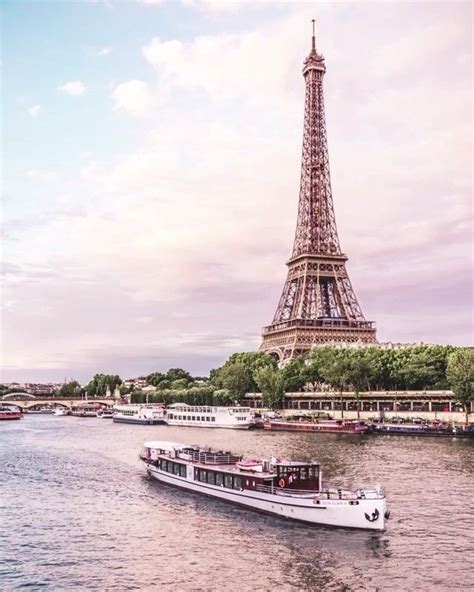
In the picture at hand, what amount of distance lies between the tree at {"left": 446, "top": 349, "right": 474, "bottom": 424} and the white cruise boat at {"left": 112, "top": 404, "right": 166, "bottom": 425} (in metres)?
61.5

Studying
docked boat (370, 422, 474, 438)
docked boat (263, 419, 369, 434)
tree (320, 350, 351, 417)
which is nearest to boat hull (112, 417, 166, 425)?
docked boat (263, 419, 369, 434)

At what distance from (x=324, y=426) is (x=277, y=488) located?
60.9m

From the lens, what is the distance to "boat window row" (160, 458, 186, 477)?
55772 millimetres

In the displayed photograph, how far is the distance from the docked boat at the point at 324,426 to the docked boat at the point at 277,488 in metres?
47.0

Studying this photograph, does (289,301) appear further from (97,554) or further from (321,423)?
(97,554)

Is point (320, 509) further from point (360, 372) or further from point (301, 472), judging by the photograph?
point (360, 372)

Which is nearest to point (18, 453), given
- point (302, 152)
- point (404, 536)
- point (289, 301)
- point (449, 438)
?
point (449, 438)

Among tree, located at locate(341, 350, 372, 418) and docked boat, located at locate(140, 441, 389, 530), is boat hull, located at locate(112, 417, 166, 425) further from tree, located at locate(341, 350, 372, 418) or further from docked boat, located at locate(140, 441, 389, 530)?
docked boat, located at locate(140, 441, 389, 530)

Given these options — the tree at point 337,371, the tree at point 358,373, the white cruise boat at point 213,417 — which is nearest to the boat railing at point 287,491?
the tree at point 358,373

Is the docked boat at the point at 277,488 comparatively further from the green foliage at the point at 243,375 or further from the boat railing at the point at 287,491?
the green foliage at the point at 243,375

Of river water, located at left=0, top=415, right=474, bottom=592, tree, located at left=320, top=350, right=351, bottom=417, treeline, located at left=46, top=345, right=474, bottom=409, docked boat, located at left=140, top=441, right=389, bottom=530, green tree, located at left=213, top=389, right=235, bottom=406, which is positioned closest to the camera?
river water, located at left=0, top=415, right=474, bottom=592

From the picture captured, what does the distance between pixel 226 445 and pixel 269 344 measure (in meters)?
77.0

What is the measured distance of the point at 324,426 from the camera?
344ft

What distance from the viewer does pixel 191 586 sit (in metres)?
31.8
